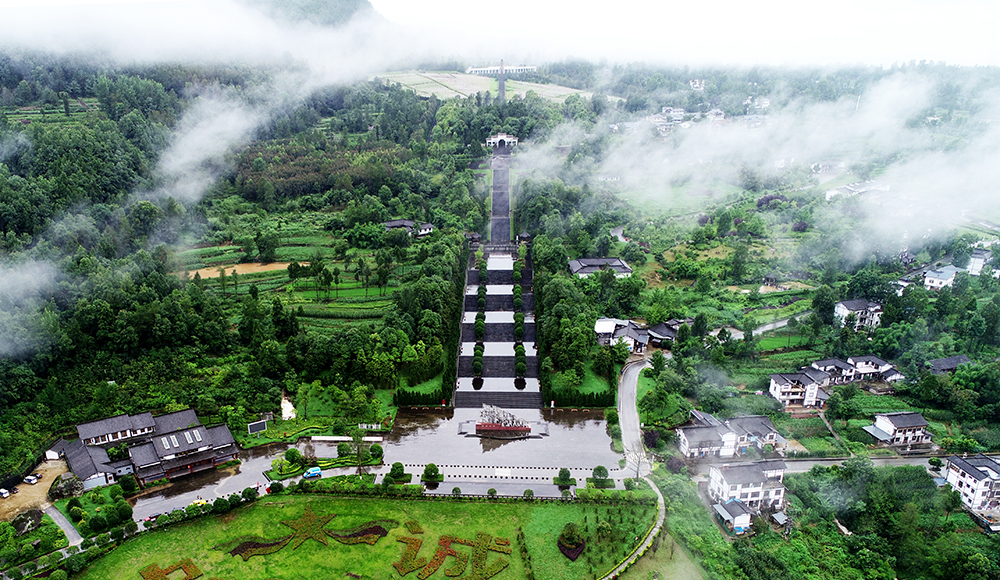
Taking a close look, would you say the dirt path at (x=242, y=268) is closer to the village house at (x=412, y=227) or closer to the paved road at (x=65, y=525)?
the village house at (x=412, y=227)

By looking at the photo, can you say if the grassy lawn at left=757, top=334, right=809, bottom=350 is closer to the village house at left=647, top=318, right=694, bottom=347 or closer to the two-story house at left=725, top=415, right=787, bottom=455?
the village house at left=647, top=318, right=694, bottom=347

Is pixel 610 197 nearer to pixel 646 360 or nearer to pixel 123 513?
pixel 646 360

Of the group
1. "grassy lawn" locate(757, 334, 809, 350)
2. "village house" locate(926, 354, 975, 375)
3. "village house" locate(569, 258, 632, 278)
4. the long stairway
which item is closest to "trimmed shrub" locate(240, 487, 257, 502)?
the long stairway

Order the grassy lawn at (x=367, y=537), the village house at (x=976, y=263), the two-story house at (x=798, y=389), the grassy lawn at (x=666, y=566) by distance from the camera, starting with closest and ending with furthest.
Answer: the grassy lawn at (x=666, y=566) < the grassy lawn at (x=367, y=537) < the two-story house at (x=798, y=389) < the village house at (x=976, y=263)

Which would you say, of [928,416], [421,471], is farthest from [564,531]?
[928,416]

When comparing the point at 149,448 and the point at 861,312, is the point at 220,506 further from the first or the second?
the point at 861,312

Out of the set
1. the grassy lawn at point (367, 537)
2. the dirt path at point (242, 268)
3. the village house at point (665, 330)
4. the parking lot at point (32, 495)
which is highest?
the dirt path at point (242, 268)

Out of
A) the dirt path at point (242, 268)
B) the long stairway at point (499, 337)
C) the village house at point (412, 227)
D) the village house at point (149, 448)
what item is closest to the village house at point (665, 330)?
the long stairway at point (499, 337)
